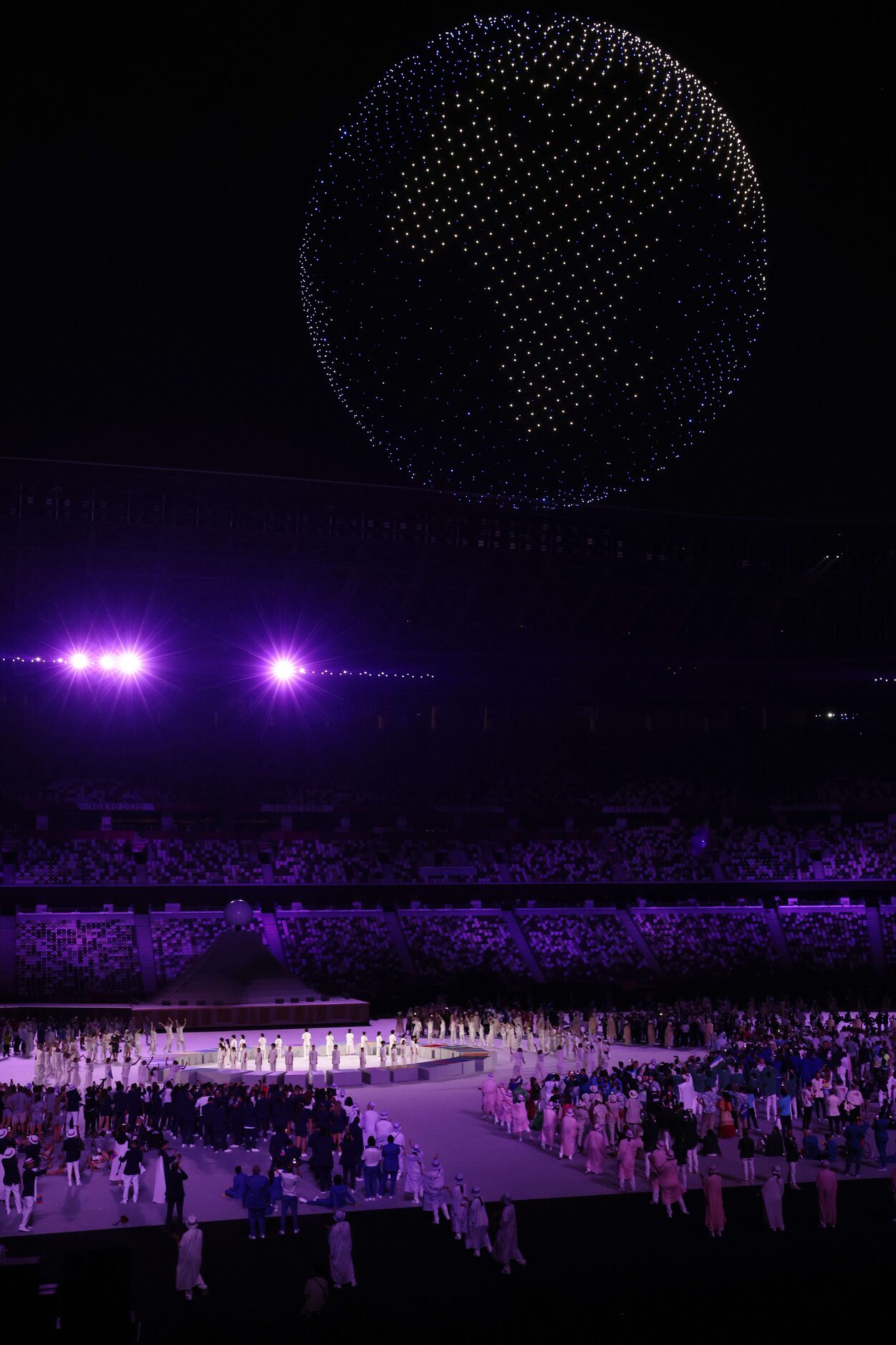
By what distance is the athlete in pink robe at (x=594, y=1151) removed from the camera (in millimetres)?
24422

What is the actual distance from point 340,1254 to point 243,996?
29.3 metres

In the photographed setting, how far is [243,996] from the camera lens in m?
46.0

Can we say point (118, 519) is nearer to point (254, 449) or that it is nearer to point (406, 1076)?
point (254, 449)

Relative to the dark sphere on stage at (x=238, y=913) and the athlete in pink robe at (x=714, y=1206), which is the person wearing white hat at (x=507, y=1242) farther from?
the dark sphere on stage at (x=238, y=913)

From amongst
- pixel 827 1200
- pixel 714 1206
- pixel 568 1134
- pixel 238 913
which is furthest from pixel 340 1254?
pixel 238 913

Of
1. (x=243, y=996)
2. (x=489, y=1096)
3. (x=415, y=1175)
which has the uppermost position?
(x=243, y=996)

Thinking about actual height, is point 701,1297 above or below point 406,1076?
below

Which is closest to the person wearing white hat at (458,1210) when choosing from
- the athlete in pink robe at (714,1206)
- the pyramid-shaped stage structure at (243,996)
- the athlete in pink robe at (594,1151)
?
the athlete in pink robe at (714,1206)

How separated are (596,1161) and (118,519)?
107 feet

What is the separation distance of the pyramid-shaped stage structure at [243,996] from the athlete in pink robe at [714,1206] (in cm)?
2719

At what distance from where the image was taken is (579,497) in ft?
75.0

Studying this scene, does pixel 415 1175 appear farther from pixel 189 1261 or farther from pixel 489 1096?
pixel 489 1096

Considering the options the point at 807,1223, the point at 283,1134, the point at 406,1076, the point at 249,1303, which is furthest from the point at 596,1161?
the point at 406,1076

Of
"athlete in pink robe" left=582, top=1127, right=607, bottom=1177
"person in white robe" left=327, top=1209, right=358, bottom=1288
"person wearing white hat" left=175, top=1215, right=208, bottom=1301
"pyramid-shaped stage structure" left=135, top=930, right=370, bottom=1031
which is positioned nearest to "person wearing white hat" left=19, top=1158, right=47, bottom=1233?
"person wearing white hat" left=175, top=1215, right=208, bottom=1301
